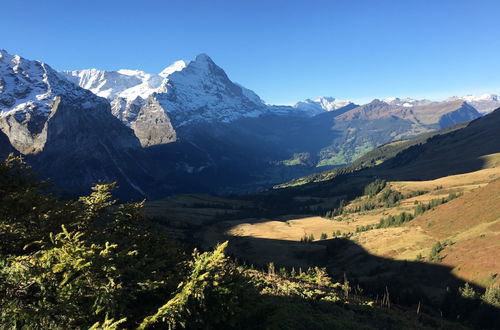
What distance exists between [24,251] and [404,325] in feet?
120

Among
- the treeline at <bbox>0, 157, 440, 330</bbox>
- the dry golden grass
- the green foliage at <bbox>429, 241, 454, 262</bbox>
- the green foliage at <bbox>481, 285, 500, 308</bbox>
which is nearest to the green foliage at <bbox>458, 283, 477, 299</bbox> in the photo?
the green foliage at <bbox>481, 285, 500, 308</bbox>

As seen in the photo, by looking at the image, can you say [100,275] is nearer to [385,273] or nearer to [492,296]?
[492,296]

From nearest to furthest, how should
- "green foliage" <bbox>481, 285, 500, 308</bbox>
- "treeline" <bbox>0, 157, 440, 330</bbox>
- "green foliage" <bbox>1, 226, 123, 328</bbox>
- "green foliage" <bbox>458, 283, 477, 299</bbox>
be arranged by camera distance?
1. "green foliage" <bbox>1, 226, 123, 328</bbox>
2. "treeline" <bbox>0, 157, 440, 330</bbox>
3. "green foliage" <bbox>481, 285, 500, 308</bbox>
4. "green foliage" <bbox>458, 283, 477, 299</bbox>

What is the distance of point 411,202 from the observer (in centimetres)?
19750

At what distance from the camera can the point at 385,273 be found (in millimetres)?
83188

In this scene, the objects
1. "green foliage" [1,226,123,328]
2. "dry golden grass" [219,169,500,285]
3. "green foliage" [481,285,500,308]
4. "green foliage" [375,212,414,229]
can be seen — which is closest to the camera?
"green foliage" [1,226,123,328]

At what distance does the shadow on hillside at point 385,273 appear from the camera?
180 feet

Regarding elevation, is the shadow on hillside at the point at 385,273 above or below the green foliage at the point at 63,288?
below

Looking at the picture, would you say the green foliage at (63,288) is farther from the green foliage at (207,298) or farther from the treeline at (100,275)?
the green foliage at (207,298)

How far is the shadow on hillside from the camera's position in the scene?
5491 cm

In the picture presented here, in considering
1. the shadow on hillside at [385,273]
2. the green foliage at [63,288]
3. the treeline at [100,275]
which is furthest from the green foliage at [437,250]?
the green foliage at [63,288]

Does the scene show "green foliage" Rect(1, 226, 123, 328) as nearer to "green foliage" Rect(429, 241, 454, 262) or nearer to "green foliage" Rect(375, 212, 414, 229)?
"green foliage" Rect(429, 241, 454, 262)

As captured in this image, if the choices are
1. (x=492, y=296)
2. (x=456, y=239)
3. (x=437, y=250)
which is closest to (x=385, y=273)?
(x=437, y=250)

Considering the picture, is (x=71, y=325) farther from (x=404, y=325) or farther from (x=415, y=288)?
(x=415, y=288)
